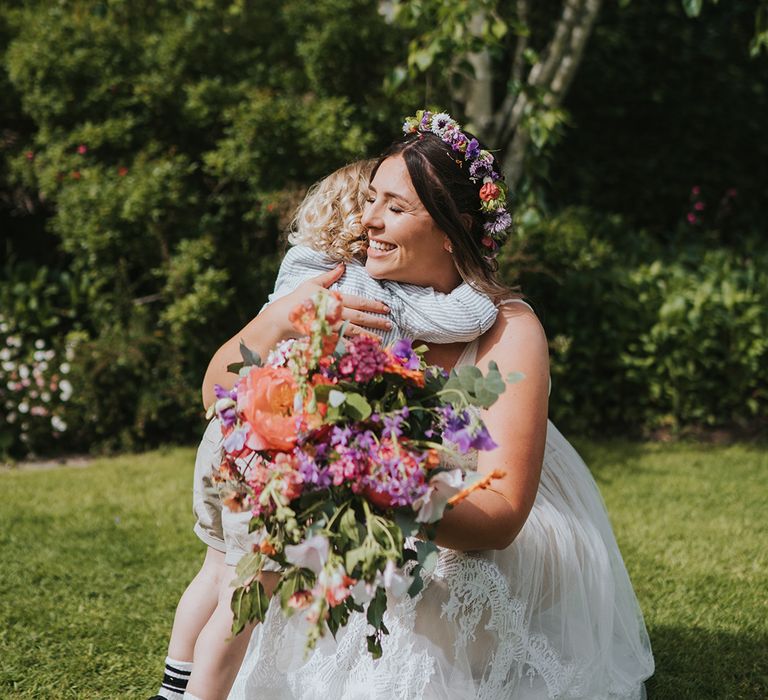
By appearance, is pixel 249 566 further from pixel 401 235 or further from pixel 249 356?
pixel 401 235

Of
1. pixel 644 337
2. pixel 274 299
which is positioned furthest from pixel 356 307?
pixel 644 337

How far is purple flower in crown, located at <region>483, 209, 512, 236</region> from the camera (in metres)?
2.64

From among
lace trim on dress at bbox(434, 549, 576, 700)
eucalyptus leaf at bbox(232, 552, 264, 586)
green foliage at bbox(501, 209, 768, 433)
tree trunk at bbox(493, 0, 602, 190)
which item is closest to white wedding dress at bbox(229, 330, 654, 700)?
lace trim on dress at bbox(434, 549, 576, 700)

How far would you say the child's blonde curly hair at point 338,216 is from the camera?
279cm

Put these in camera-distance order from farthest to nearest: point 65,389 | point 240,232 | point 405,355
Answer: point 240,232 < point 65,389 < point 405,355

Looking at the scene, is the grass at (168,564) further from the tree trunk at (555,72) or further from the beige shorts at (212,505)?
A: the tree trunk at (555,72)

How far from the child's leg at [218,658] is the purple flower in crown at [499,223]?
1174mm

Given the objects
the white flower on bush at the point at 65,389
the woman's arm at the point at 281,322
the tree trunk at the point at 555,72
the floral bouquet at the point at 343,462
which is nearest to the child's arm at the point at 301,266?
the woman's arm at the point at 281,322

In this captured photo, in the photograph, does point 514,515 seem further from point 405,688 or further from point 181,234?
point 181,234

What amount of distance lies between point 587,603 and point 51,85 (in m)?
5.27

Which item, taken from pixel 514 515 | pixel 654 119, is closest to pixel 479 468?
pixel 514 515

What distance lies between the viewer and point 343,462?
187 centimetres

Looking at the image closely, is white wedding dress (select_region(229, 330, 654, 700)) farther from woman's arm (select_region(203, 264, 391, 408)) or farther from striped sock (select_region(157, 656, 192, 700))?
woman's arm (select_region(203, 264, 391, 408))

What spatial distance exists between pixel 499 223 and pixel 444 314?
331 millimetres
